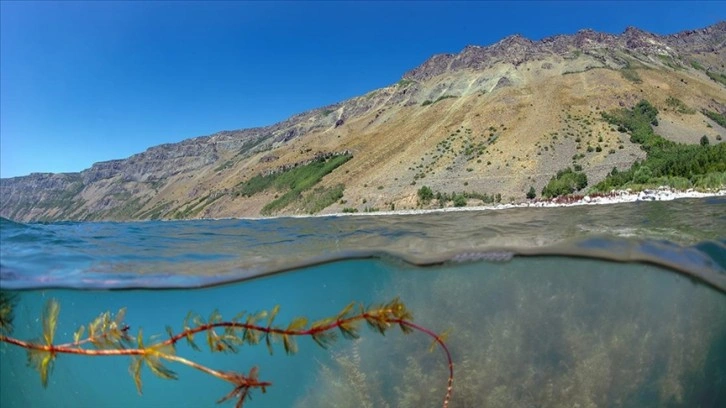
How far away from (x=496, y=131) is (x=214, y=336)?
90.5m

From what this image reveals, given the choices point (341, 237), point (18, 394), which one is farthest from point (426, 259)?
point (18, 394)

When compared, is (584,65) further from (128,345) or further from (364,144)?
(128,345)

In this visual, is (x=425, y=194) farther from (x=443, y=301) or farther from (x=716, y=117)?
(x=716, y=117)

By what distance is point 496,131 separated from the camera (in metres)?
88.2

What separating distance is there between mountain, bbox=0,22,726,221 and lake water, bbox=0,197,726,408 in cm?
4626

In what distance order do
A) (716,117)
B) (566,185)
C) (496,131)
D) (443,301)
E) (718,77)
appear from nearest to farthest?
(443,301)
(566,185)
(496,131)
(716,117)
(718,77)

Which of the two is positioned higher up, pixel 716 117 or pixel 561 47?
pixel 561 47

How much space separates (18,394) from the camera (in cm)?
1142

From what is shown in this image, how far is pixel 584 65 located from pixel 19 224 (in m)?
138

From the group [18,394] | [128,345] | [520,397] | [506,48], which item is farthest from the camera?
[506,48]

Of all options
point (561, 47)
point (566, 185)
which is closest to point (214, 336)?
point (566, 185)

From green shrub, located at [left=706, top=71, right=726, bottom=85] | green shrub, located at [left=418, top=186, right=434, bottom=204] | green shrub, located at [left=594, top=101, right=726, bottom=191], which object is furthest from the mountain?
green shrub, located at [left=594, top=101, right=726, bottom=191]

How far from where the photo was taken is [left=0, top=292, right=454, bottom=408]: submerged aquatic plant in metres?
3.32

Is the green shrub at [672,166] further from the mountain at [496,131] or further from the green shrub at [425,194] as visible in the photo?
the green shrub at [425,194]
